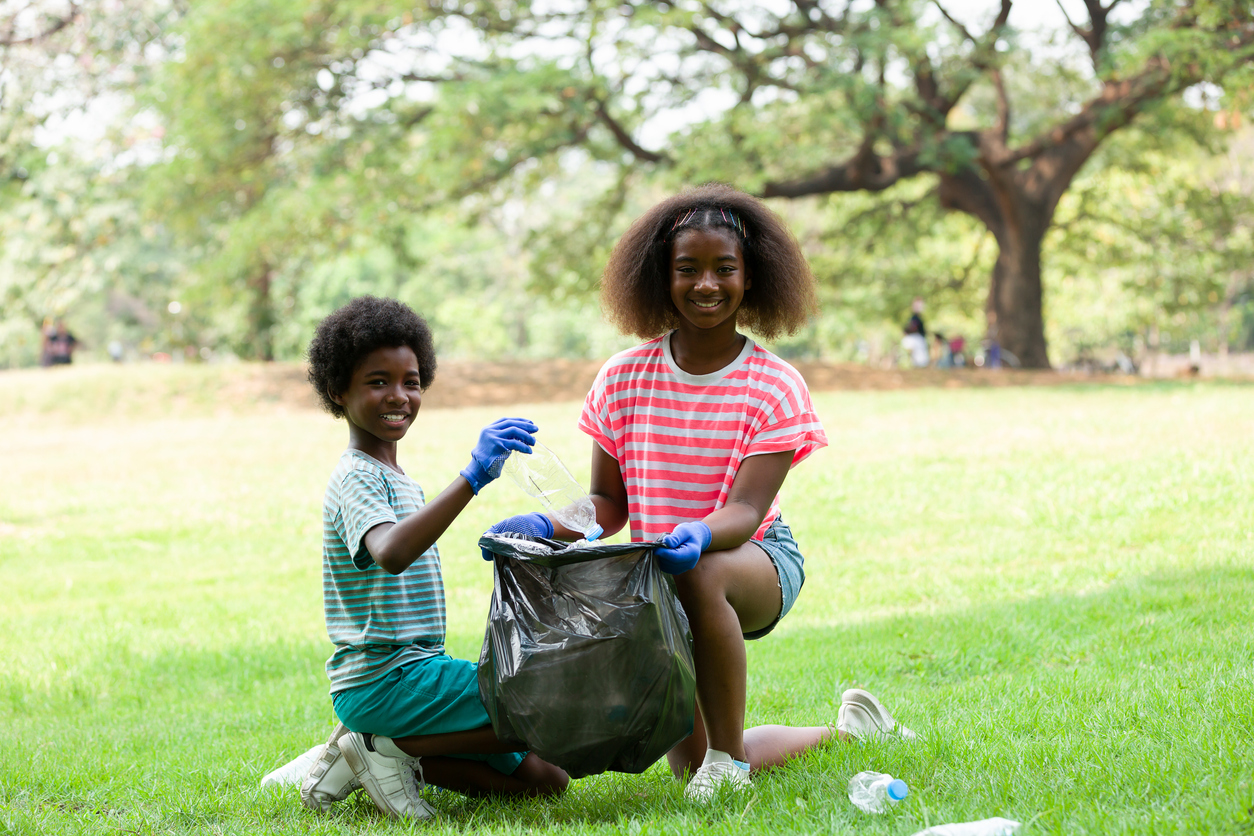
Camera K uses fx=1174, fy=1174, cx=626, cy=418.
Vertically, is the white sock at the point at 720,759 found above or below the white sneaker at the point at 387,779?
above

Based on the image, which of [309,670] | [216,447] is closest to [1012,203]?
[216,447]

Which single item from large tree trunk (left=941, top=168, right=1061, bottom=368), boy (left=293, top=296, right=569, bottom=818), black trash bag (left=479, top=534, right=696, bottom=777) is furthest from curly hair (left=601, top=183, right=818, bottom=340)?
large tree trunk (left=941, top=168, right=1061, bottom=368)

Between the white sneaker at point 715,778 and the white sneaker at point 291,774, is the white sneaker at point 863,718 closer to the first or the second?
the white sneaker at point 715,778

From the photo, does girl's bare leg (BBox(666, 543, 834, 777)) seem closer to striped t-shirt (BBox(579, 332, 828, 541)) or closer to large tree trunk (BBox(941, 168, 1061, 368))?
striped t-shirt (BBox(579, 332, 828, 541))

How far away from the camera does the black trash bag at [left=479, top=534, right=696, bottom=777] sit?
297 centimetres

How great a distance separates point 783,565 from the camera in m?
3.51

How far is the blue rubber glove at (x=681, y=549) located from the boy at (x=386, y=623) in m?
0.48

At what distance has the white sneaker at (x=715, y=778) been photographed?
10.5 feet

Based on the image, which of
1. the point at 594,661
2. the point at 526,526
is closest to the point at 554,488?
the point at 526,526

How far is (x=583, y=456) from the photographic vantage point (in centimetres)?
1217

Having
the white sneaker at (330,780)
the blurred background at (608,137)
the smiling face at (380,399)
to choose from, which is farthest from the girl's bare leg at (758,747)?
the blurred background at (608,137)

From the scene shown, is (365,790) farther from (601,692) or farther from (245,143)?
(245,143)

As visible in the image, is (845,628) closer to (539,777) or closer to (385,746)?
(539,777)

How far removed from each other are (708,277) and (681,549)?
913 mm
